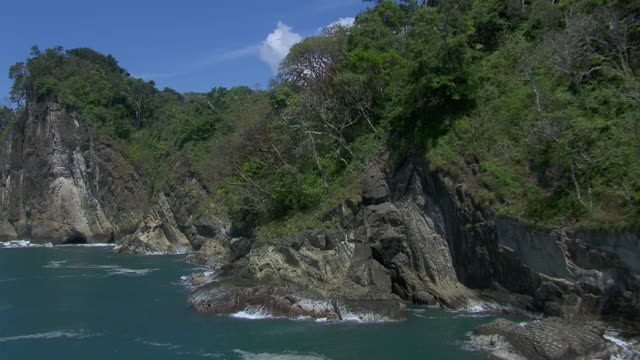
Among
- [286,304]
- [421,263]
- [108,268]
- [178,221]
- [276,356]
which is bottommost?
[276,356]

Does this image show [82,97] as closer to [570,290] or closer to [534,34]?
[534,34]

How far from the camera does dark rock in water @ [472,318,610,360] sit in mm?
18469

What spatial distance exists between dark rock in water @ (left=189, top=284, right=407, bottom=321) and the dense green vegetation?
19.1 feet

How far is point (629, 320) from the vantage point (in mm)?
20312

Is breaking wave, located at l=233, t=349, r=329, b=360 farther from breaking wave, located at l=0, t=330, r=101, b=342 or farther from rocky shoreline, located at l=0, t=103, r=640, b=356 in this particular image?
breaking wave, located at l=0, t=330, r=101, b=342

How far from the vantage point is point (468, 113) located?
98.9ft

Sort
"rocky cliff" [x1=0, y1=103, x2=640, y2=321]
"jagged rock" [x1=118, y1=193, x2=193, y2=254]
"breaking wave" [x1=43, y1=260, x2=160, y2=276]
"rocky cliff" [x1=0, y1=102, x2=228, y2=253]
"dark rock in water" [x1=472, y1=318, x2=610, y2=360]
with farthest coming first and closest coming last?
"rocky cliff" [x1=0, y1=102, x2=228, y2=253] → "jagged rock" [x1=118, y1=193, x2=193, y2=254] → "breaking wave" [x1=43, y1=260, x2=160, y2=276] → "rocky cliff" [x1=0, y1=103, x2=640, y2=321] → "dark rock in water" [x1=472, y1=318, x2=610, y2=360]

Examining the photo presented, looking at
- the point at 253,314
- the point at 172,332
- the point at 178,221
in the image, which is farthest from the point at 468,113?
the point at 178,221

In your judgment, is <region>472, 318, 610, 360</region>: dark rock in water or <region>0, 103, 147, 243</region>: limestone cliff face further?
<region>0, 103, 147, 243</region>: limestone cliff face

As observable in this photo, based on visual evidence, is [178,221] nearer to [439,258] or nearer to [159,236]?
[159,236]

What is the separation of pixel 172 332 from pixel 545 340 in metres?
14.3

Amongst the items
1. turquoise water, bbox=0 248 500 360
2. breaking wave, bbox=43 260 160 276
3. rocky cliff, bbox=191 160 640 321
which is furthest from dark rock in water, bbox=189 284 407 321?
breaking wave, bbox=43 260 160 276

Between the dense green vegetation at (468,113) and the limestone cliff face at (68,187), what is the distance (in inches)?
986

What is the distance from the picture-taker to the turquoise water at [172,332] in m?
21.2
